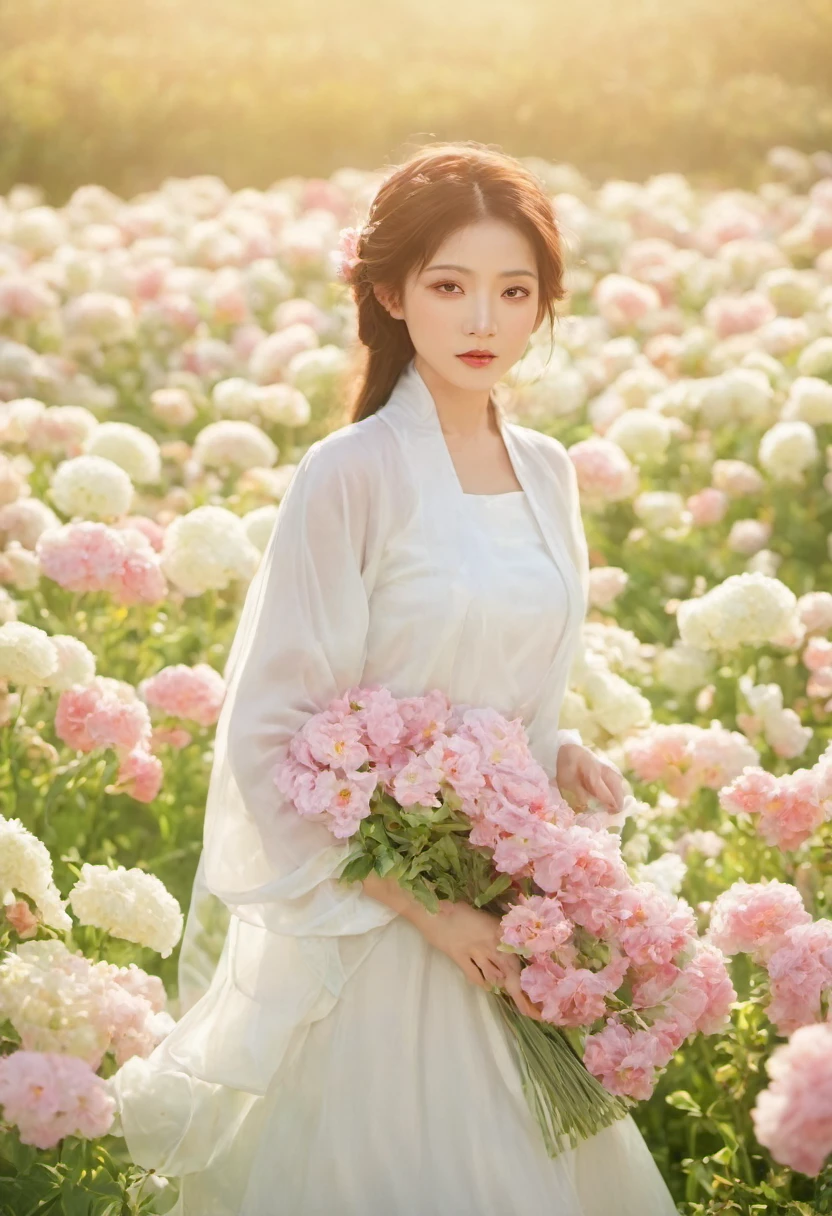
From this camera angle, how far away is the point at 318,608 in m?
2.35

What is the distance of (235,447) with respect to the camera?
15.4 feet

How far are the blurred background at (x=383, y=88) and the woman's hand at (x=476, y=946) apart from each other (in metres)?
8.67

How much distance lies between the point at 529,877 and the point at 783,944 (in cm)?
46

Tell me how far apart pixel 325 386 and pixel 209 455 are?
78cm

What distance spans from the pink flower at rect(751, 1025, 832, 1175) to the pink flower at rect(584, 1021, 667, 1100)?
0.56 meters

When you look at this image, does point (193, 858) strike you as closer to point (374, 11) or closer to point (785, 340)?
point (785, 340)

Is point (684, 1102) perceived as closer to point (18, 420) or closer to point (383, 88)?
point (18, 420)

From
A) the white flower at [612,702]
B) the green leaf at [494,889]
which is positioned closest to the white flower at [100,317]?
the white flower at [612,702]

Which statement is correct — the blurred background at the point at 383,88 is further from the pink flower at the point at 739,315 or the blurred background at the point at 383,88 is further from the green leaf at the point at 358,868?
the green leaf at the point at 358,868

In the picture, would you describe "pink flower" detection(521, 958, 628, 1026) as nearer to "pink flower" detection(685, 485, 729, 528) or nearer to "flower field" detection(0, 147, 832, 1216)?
"flower field" detection(0, 147, 832, 1216)

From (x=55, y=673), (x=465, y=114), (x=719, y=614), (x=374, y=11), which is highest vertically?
(x=374, y=11)

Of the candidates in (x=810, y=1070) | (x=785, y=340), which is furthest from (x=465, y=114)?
(x=810, y=1070)

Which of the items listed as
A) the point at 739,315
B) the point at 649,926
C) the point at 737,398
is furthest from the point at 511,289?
the point at 739,315

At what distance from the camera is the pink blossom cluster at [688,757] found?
3273mm
